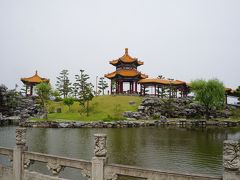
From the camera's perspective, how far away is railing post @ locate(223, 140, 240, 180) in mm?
5773

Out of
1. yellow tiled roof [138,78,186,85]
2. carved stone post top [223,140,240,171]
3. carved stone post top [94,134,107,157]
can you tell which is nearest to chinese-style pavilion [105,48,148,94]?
yellow tiled roof [138,78,186,85]

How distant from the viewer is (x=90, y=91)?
5788cm

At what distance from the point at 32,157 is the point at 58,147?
50.5 feet

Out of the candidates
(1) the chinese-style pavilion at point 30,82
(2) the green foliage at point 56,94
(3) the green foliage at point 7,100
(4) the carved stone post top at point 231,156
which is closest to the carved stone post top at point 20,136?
(4) the carved stone post top at point 231,156

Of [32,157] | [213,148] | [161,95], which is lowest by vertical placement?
[213,148]

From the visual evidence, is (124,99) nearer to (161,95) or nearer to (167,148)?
(161,95)

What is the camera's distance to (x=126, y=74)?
71.4m

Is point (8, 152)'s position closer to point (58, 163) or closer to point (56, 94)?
point (58, 163)

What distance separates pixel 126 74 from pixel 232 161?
216 ft

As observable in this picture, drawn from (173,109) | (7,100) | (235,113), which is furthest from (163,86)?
(7,100)

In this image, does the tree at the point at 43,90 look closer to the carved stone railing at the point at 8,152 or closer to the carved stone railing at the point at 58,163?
the carved stone railing at the point at 8,152

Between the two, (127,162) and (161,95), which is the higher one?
(161,95)

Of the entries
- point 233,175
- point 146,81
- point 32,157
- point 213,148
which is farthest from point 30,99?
point 233,175

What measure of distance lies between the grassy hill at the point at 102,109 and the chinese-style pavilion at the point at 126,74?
680 cm
